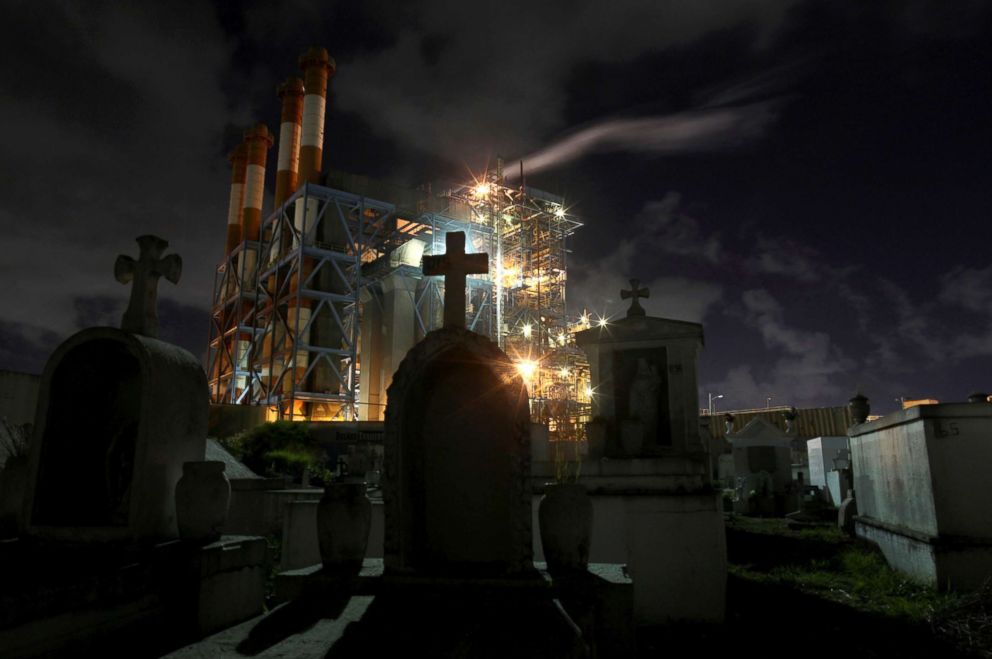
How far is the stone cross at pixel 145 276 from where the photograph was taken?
582cm

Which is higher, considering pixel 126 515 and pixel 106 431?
pixel 106 431

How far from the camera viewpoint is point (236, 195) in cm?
4444

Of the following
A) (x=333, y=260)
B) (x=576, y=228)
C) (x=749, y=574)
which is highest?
(x=576, y=228)

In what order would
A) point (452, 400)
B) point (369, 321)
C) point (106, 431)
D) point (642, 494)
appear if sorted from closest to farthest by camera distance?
point (452, 400), point (106, 431), point (642, 494), point (369, 321)

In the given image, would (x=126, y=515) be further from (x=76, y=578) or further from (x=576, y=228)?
(x=576, y=228)

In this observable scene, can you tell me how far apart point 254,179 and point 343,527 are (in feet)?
141

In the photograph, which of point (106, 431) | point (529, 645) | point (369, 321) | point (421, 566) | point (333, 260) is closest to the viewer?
point (529, 645)

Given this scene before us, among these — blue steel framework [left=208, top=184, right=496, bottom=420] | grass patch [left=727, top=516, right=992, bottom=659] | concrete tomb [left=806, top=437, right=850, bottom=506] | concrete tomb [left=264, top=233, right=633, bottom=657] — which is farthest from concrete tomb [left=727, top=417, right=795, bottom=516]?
concrete tomb [left=264, top=233, right=633, bottom=657]

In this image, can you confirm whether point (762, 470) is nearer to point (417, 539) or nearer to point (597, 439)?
point (597, 439)

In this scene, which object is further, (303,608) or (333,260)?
(333,260)

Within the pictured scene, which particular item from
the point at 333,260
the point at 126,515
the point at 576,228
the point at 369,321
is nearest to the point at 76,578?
the point at 126,515

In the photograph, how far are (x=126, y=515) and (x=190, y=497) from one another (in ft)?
3.01

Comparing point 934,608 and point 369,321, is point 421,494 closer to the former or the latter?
point 934,608

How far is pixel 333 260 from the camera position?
3288 cm
